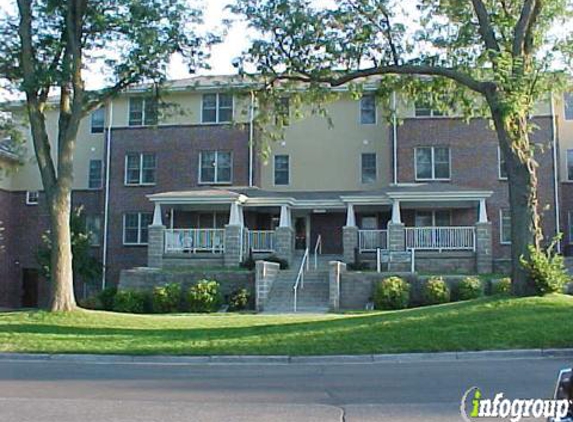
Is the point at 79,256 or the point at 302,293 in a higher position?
the point at 79,256

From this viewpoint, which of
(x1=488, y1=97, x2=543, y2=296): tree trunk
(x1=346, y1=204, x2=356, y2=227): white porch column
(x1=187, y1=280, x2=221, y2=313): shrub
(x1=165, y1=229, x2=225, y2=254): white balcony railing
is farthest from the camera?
(x1=165, y1=229, x2=225, y2=254): white balcony railing

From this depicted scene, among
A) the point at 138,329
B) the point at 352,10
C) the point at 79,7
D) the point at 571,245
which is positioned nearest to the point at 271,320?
the point at 138,329

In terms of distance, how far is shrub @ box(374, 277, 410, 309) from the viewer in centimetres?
2517

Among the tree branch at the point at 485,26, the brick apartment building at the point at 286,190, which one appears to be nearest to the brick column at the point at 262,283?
the brick apartment building at the point at 286,190

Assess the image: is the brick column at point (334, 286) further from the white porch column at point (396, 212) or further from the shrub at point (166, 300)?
the shrub at point (166, 300)

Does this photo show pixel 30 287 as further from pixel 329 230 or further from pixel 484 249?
pixel 484 249

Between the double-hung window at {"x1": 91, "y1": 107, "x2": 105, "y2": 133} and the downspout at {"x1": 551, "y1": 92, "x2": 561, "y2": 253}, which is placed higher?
the double-hung window at {"x1": 91, "y1": 107, "x2": 105, "y2": 133}

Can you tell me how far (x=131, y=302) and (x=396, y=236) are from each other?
1092cm

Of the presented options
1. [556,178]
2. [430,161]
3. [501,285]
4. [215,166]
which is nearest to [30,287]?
[215,166]

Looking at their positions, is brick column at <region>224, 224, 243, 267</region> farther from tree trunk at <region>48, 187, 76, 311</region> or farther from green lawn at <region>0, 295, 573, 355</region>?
green lawn at <region>0, 295, 573, 355</region>

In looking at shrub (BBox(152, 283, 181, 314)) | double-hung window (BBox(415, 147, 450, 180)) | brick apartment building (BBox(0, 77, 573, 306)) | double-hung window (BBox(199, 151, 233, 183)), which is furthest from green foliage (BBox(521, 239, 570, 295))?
double-hung window (BBox(199, 151, 233, 183))

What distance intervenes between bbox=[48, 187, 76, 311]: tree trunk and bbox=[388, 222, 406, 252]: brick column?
1386cm

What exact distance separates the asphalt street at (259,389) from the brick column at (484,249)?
16.4 metres

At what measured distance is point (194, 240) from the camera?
31.5 meters
